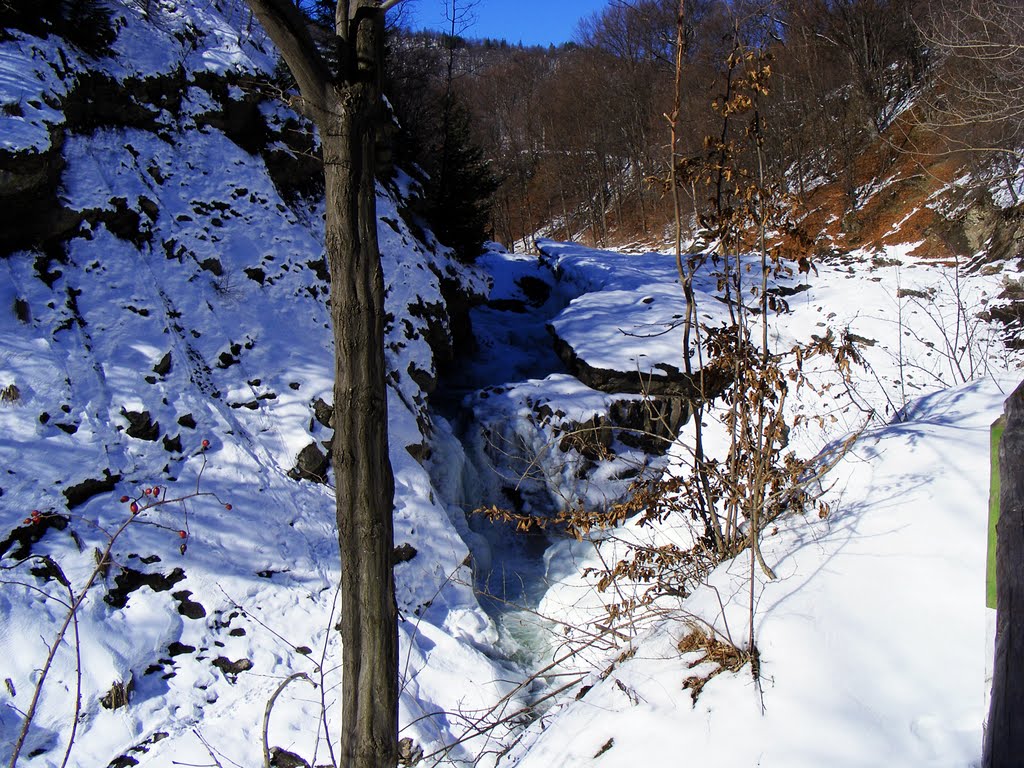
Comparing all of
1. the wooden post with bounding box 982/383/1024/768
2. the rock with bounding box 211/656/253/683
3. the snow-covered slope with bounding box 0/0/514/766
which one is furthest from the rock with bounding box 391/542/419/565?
the wooden post with bounding box 982/383/1024/768

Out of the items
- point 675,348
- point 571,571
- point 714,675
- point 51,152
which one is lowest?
point 571,571

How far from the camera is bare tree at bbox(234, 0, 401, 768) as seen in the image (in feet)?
8.19

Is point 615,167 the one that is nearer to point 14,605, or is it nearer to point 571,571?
point 571,571

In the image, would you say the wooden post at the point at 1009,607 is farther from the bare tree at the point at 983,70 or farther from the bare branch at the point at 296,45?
the bare tree at the point at 983,70

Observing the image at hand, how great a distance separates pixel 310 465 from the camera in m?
7.10

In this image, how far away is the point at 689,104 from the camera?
61.7ft

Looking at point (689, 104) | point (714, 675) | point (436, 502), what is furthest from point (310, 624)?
point (689, 104)

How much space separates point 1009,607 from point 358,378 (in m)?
2.11

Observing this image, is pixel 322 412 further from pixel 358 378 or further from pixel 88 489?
pixel 358 378

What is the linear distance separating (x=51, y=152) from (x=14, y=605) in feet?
17.1

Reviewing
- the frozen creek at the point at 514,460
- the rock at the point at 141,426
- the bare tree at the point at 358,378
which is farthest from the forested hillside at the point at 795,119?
the rock at the point at 141,426

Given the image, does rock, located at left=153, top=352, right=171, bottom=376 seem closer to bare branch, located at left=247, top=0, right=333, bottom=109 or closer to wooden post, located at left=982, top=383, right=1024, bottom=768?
bare branch, located at left=247, top=0, right=333, bottom=109

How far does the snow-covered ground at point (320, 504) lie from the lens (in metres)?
2.47

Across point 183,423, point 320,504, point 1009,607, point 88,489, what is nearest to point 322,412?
point 320,504
